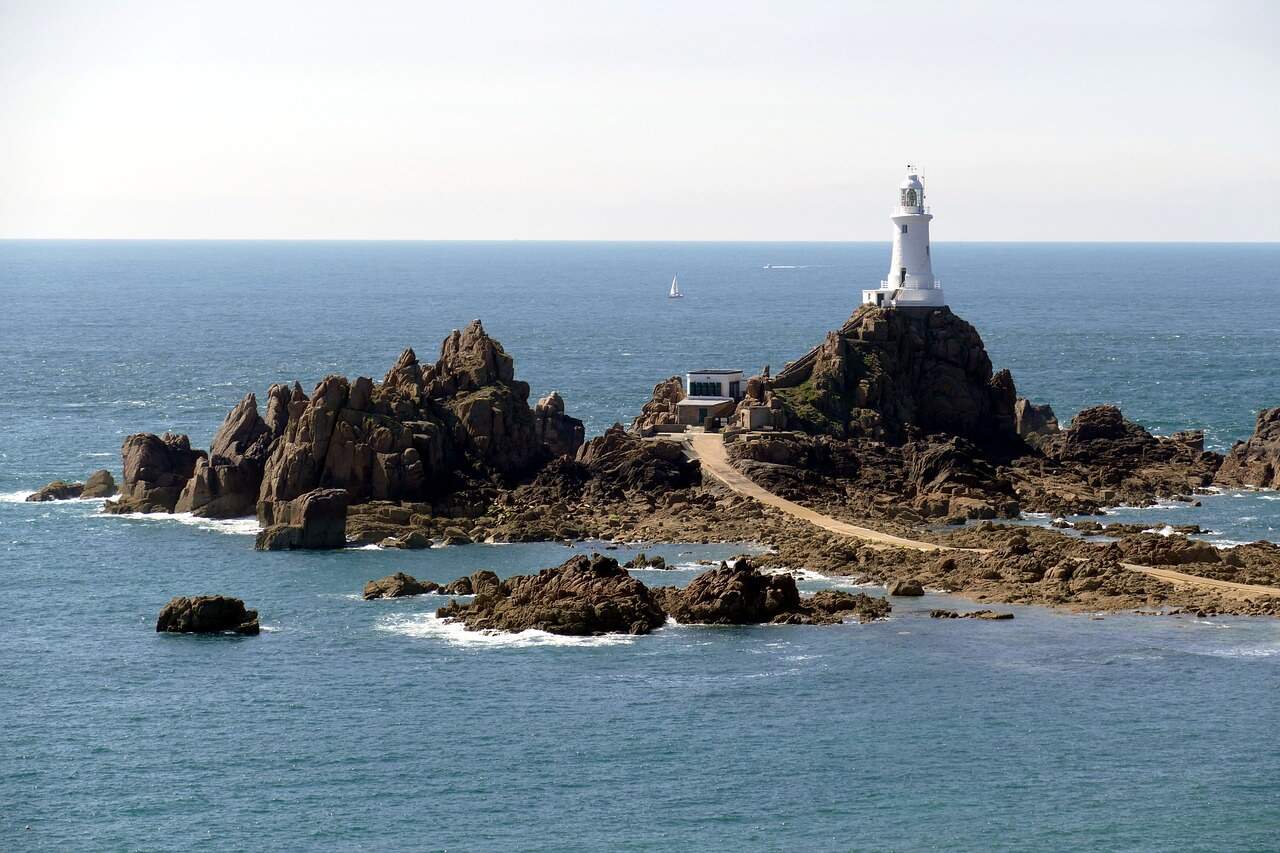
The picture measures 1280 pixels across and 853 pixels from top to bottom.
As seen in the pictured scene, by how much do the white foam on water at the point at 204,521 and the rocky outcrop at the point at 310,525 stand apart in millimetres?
3941

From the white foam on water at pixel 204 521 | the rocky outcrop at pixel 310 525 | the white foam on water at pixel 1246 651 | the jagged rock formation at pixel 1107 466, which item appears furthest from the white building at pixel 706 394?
the white foam on water at pixel 1246 651

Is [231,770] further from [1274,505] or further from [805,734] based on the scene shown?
[1274,505]

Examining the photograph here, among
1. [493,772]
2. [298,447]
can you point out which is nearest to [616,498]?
[298,447]

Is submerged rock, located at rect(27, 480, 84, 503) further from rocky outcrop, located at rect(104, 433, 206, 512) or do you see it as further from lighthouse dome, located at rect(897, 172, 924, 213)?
lighthouse dome, located at rect(897, 172, 924, 213)

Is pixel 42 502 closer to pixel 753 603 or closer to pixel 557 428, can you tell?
pixel 557 428

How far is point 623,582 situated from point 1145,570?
26556mm

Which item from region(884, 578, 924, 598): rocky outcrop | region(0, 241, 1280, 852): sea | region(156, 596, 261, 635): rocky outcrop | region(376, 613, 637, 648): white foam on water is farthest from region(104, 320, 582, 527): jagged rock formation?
region(884, 578, 924, 598): rocky outcrop

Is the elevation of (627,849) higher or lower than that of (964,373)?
lower

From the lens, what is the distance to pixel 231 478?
110812 mm

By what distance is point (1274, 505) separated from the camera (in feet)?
371

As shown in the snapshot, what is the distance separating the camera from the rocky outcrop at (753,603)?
84.8m

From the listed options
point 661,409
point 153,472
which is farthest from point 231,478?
point 661,409

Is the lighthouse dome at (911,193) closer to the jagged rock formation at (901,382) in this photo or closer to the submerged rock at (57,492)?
the jagged rock formation at (901,382)

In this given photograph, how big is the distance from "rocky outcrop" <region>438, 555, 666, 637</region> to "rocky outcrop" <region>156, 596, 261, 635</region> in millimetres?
9036
